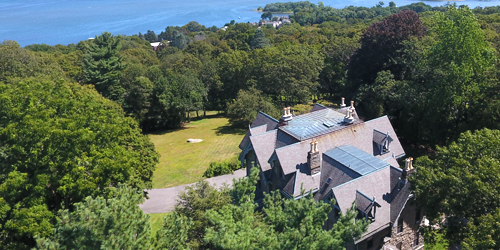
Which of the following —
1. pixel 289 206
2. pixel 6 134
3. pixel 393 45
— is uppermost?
pixel 393 45

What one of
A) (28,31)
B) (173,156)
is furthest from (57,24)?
(173,156)

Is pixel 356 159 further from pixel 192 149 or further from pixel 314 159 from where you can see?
pixel 192 149

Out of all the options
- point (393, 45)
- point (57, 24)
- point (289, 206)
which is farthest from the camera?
point (57, 24)

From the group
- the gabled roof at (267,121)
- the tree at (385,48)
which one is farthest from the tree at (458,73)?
the gabled roof at (267,121)

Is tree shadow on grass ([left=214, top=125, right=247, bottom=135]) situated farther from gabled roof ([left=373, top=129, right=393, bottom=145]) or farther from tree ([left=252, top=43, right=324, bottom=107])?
gabled roof ([left=373, top=129, right=393, bottom=145])

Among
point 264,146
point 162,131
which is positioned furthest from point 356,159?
point 162,131

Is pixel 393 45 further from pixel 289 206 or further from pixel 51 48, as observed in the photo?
pixel 51 48
